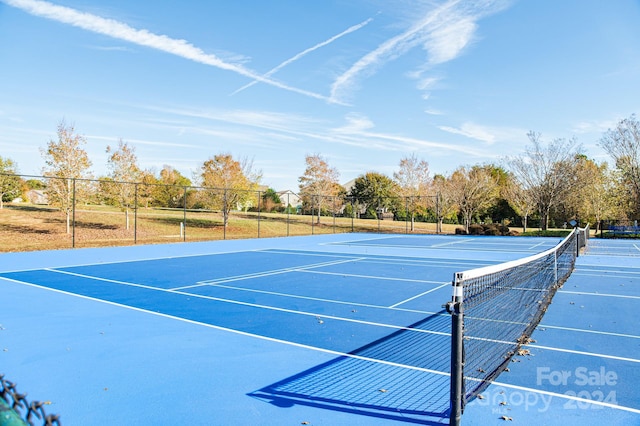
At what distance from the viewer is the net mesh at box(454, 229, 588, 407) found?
14.8 ft

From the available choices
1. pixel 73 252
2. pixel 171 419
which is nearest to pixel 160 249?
pixel 73 252

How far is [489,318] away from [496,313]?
379 millimetres

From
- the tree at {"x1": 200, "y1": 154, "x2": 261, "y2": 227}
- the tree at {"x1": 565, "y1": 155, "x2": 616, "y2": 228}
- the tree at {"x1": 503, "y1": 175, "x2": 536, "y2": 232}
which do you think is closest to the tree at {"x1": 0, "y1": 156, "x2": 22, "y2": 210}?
the tree at {"x1": 200, "y1": 154, "x2": 261, "y2": 227}

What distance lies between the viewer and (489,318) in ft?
23.4

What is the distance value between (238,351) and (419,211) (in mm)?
37719

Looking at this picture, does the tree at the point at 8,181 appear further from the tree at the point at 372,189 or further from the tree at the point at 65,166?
the tree at the point at 372,189

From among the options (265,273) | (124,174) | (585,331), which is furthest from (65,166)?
(585,331)

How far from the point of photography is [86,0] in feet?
40.5

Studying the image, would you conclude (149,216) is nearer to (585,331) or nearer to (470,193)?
(470,193)

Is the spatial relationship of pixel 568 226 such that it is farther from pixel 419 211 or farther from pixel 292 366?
A: pixel 292 366

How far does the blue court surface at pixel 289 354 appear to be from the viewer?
4055 millimetres

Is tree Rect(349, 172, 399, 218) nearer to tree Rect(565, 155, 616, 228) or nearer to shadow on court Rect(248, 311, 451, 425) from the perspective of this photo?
tree Rect(565, 155, 616, 228)

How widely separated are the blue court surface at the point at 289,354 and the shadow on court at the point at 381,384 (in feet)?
0.07

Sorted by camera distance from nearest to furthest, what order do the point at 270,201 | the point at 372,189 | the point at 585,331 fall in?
1. the point at 585,331
2. the point at 270,201
3. the point at 372,189
